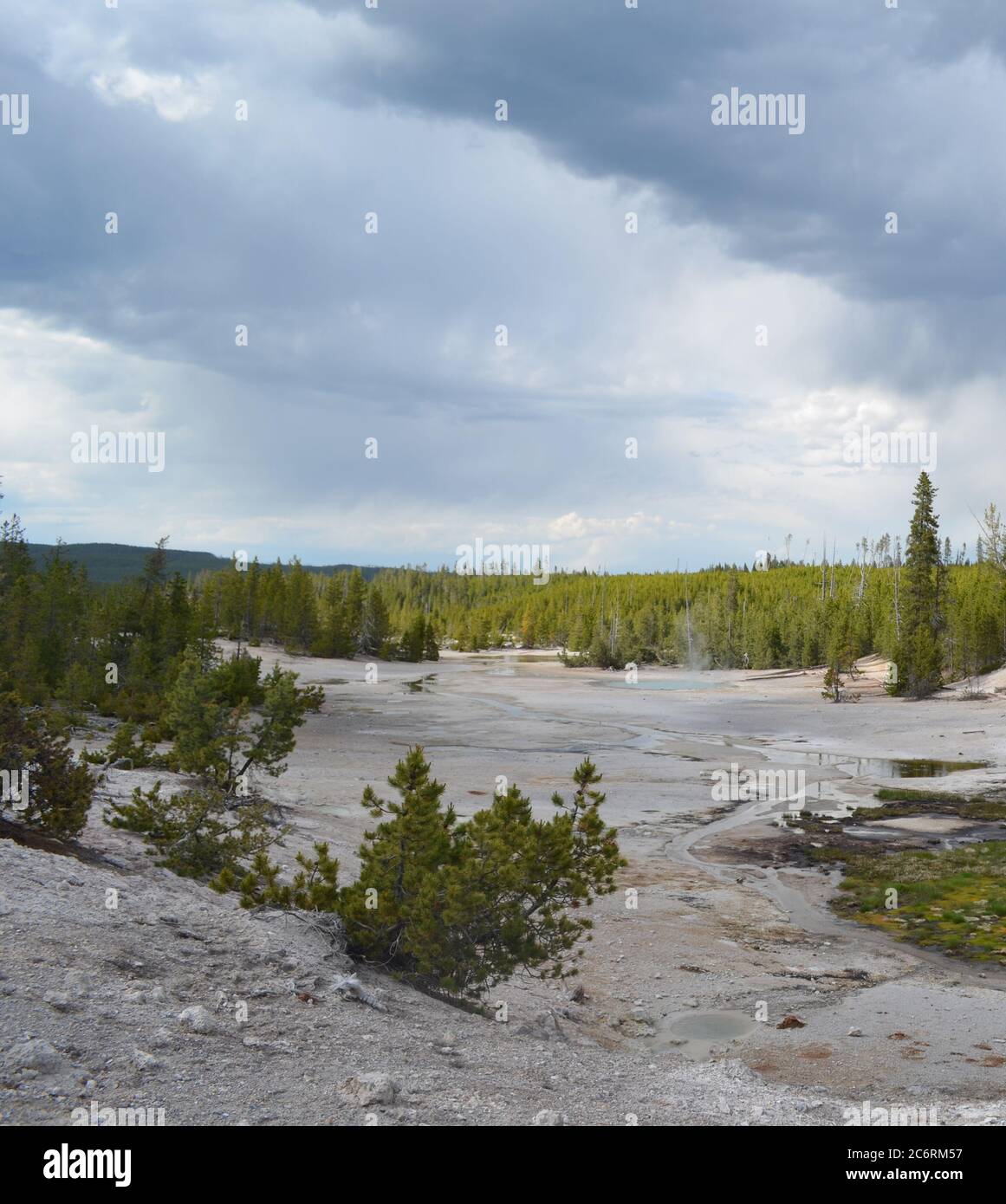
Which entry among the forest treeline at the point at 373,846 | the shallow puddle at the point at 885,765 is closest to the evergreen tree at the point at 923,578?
the shallow puddle at the point at 885,765

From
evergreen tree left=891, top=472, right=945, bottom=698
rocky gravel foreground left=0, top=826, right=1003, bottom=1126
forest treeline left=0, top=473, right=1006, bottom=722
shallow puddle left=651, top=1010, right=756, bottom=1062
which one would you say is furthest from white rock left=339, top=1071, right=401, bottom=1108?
evergreen tree left=891, top=472, right=945, bottom=698

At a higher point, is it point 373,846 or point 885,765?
point 373,846

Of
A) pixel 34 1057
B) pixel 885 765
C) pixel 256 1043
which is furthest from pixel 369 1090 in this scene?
pixel 885 765

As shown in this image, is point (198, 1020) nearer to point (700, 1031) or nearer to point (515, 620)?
point (700, 1031)

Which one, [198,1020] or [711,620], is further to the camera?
[711,620]

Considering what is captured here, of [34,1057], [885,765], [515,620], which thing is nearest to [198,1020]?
[34,1057]

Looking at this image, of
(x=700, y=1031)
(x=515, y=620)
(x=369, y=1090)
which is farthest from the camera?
(x=515, y=620)

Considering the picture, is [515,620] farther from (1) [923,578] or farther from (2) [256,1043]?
(2) [256,1043]

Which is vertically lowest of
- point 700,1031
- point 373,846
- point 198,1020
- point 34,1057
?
point 700,1031

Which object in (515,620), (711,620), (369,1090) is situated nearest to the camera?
(369,1090)

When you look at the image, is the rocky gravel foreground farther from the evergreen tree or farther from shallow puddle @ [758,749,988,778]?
the evergreen tree

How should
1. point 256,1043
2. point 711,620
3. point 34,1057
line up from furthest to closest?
point 711,620 → point 256,1043 → point 34,1057

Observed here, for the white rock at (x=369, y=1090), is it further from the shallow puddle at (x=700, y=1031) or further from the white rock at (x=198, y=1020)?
the shallow puddle at (x=700, y=1031)
